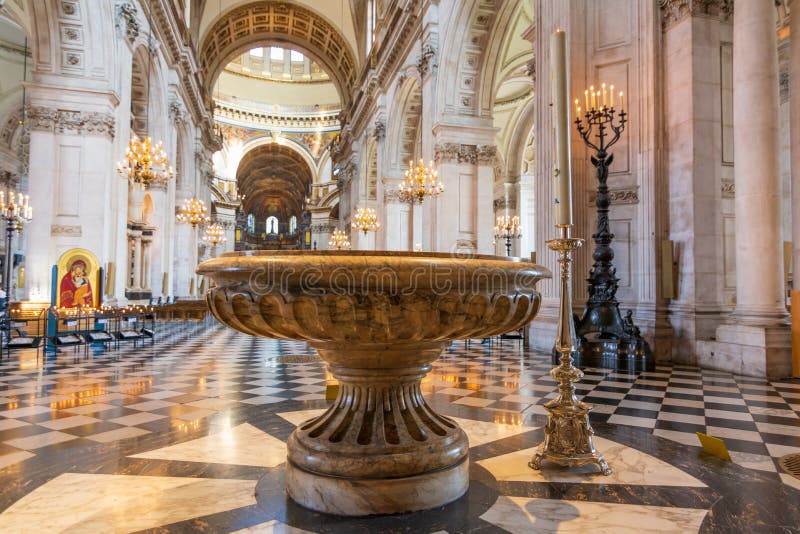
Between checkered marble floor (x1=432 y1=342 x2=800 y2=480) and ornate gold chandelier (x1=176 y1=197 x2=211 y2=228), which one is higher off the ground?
ornate gold chandelier (x1=176 y1=197 x2=211 y2=228)

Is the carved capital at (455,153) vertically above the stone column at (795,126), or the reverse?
the carved capital at (455,153)

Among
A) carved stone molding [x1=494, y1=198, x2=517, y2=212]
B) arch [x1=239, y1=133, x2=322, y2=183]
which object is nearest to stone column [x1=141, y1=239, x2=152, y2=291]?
carved stone molding [x1=494, y1=198, x2=517, y2=212]

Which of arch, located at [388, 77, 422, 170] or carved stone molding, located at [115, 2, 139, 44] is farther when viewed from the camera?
arch, located at [388, 77, 422, 170]

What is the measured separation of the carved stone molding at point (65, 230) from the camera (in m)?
11.1

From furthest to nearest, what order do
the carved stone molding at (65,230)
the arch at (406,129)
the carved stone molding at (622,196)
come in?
the arch at (406,129) < the carved stone molding at (65,230) < the carved stone molding at (622,196)

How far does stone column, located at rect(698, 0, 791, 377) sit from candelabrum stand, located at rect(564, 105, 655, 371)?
1.10m

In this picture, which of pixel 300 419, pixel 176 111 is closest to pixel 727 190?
pixel 300 419

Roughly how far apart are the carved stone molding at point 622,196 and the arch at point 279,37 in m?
22.3

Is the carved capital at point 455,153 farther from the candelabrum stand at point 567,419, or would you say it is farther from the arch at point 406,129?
the candelabrum stand at point 567,419

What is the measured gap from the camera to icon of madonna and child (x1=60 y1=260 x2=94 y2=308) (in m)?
9.84

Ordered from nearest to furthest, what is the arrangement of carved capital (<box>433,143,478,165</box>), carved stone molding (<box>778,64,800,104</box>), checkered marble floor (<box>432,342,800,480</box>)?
1. checkered marble floor (<box>432,342,800,480</box>)
2. carved stone molding (<box>778,64,800,104</box>)
3. carved capital (<box>433,143,478,165</box>)

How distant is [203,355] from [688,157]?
8007 millimetres

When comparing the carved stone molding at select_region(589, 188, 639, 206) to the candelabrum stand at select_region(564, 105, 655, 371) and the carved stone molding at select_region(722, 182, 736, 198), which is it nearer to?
the candelabrum stand at select_region(564, 105, 655, 371)

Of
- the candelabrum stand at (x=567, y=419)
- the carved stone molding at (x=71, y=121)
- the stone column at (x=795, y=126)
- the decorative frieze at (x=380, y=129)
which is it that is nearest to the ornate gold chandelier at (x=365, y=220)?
the decorative frieze at (x=380, y=129)
